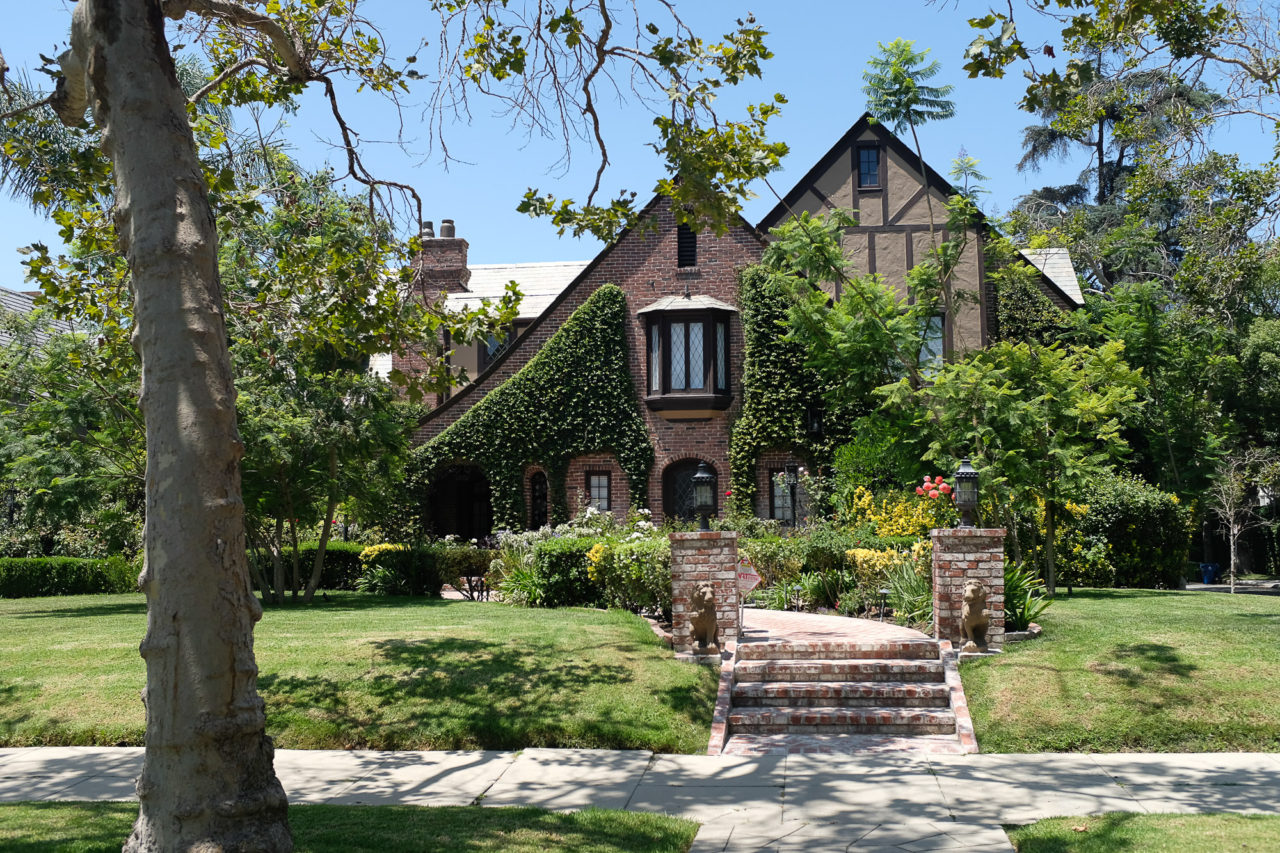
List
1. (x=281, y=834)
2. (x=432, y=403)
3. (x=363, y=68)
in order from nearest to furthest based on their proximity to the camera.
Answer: (x=281, y=834)
(x=363, y=68)
(x=432, y=403)

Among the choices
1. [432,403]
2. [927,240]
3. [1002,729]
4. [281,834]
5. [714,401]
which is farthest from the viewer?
[432,403]

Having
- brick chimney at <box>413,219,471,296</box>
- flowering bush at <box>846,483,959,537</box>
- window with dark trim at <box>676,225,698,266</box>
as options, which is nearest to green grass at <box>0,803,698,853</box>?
flowering bush at <box>846,483,959,537</box>

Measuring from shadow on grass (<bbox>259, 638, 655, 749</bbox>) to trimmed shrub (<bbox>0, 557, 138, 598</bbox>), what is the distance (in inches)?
570

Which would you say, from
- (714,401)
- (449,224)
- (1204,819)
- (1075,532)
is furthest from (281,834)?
(449,224)

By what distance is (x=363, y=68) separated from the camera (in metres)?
10.9

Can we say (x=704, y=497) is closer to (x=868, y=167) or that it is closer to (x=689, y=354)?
(x=689, y=354)

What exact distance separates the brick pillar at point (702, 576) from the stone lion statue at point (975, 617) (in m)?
2.51

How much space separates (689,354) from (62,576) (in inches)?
591

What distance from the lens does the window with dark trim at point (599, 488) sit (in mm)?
25531

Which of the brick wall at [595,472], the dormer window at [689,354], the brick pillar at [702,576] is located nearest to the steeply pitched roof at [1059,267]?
the dormer window at [689,354]

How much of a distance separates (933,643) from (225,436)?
8.15m

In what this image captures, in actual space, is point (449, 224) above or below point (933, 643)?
above

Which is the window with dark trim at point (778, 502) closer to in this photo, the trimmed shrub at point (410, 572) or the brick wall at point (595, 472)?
the brick wall at point (595, 472)

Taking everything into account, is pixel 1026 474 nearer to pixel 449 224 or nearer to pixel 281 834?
pixel 281 834
